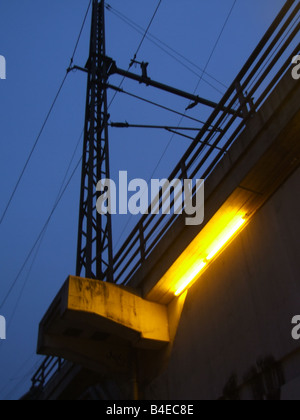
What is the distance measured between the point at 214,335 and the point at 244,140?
3.53 m

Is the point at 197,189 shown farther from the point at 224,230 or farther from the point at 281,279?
the point at 281,279

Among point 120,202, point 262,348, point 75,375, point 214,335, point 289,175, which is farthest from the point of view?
point 120,202

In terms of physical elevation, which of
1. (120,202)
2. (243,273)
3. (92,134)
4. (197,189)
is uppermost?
(92,134)

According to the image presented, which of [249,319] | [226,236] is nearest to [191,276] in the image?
[226,236]

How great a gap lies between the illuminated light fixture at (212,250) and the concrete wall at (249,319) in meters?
0.19

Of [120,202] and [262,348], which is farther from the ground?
[120,202]

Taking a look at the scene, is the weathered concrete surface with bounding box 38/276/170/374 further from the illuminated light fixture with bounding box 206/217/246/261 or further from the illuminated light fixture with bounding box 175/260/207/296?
the illuminated light fixture with bounding box 206/217/246/261

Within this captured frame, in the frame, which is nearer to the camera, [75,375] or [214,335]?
[214,335]

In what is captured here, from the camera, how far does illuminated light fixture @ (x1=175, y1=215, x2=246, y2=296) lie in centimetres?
816

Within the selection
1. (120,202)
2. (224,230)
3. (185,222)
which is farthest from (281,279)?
(120,202)

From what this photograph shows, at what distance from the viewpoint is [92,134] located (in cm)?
1341

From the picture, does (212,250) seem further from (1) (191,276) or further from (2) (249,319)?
(2) (249,319)

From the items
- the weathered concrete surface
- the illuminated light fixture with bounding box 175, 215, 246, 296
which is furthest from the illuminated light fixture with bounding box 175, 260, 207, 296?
the weathered concrete surface

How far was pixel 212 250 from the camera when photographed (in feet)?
28.1
